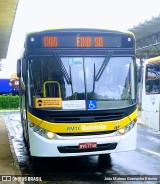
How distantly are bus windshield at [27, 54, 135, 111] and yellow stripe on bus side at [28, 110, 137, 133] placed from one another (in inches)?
12.6

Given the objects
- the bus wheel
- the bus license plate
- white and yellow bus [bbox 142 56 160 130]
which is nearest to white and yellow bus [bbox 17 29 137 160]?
the bus license plate

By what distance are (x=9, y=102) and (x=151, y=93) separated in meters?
24.7

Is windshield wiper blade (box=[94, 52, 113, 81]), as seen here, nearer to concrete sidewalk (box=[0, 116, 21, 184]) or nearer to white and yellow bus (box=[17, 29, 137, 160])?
white and yellow bus (box=[17, 29, 137, 160])

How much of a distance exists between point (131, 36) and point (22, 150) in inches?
208

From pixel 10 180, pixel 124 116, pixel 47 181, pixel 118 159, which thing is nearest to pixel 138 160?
pixel 118 159

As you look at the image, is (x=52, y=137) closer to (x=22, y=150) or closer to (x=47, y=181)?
(x=47, y=181)

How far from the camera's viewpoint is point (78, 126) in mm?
7988

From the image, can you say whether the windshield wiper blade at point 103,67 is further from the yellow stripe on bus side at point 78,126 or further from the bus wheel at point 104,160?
the bus wheel at point 104,160

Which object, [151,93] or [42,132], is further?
[151,93]

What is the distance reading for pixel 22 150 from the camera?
39.0 ft

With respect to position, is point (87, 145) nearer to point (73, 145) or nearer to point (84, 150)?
point (84, 150)

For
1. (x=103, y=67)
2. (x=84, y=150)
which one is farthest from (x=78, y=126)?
(x=103, y=67)

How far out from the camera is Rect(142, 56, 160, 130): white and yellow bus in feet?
48.3

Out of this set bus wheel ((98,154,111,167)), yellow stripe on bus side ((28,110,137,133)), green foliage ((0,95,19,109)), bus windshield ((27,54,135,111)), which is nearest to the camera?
yellow stripe on bus side ((28,110,137,133))
